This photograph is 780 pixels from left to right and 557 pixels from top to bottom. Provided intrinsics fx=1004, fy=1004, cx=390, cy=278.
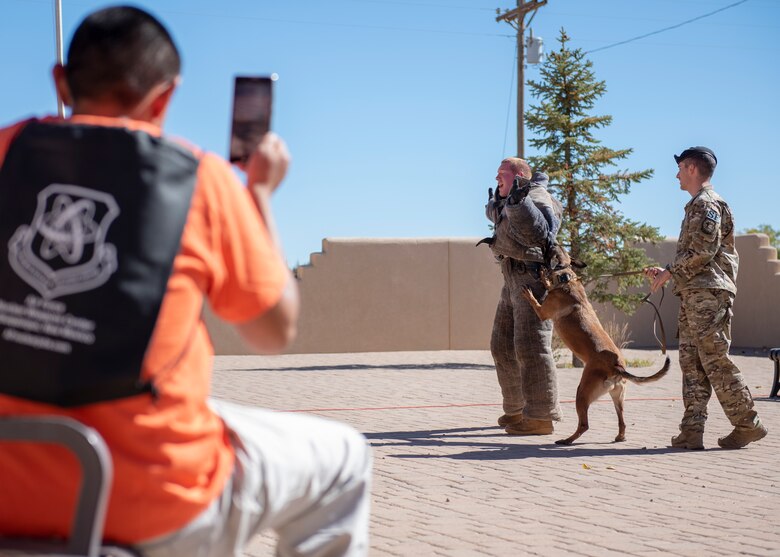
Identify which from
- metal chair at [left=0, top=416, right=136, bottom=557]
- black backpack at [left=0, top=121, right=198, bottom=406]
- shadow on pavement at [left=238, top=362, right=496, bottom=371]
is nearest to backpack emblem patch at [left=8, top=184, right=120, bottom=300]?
black backpack at [left=0, top=121, right=198, bottom=406]

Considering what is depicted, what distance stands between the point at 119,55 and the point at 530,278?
6818 mm

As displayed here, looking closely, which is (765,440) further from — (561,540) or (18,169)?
(18,169)

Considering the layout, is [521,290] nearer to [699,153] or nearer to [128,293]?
[699,153]

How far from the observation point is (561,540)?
504 centimetres

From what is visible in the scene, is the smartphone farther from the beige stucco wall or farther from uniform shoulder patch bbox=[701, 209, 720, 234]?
the beige stucco wall

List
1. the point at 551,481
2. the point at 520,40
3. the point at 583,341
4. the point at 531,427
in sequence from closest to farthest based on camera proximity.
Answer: the point at 551,481
the point at 583,341
the point at 531,427
the point at 520,40

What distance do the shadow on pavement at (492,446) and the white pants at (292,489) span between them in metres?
5.31

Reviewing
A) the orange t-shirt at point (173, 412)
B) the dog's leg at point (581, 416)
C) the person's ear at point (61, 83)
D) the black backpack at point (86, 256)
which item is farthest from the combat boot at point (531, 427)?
the black backpack at point (86, 256)

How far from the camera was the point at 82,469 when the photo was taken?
189cm

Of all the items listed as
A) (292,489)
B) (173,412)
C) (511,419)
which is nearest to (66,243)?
(173,412)

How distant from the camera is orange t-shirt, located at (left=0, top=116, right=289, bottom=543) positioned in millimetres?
1998

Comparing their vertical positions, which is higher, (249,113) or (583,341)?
(249,113)

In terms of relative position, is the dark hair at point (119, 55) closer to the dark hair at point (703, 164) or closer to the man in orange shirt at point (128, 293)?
the man in orange shirt at point (128, 293)

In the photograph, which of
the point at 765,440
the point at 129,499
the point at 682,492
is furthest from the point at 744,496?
the point at 129,499
